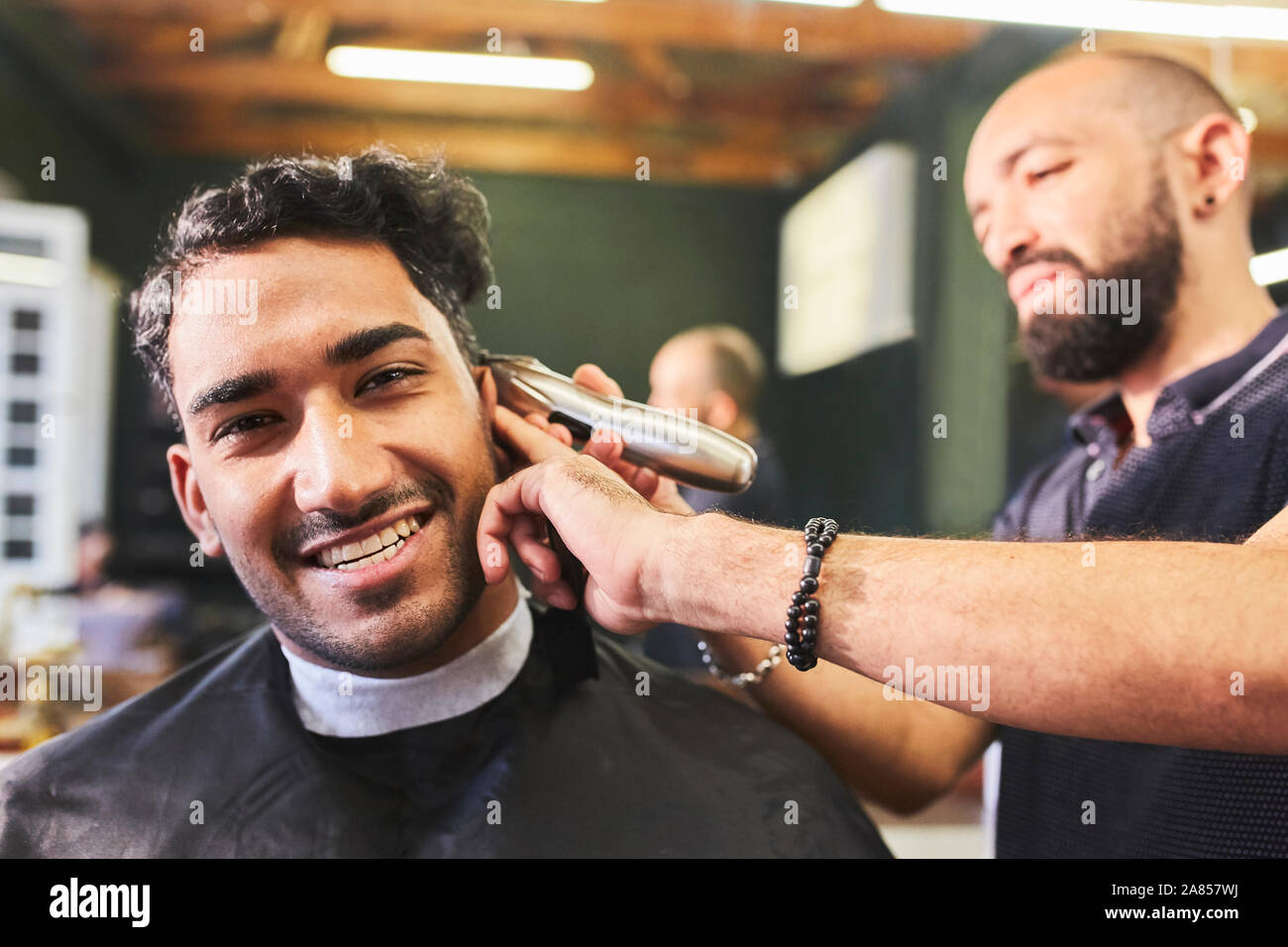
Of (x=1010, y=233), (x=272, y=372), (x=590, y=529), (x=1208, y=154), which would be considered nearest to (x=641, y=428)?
(x=590, y=529)

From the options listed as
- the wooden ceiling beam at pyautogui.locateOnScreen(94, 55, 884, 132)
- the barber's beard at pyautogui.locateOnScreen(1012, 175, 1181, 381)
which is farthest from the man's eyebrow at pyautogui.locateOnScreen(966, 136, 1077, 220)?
the wooden ceiling beam at pyautogui.locateOnScreen(94, 55, 884, 132)

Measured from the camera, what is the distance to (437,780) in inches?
55.4

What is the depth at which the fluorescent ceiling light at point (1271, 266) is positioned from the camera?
1.81 m

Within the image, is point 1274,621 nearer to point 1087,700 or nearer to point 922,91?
point 1087,700

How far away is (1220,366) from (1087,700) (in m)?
0.85

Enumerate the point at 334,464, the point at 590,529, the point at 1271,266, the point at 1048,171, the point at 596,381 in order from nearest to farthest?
the point at 590,529 → the point at 334,464 → the point at 596,381 → the point at 1048,171 → the point at 1271,266

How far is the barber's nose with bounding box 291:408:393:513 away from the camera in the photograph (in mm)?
1229

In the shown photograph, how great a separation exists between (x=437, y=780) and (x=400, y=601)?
300 millimetres

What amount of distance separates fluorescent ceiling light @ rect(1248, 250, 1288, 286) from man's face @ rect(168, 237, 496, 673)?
1.55 meters

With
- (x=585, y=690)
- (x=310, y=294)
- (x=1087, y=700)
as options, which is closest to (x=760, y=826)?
(x=585, y=690)

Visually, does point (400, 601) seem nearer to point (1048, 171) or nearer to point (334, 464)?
point (334, 464)

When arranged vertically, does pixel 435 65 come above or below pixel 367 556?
above

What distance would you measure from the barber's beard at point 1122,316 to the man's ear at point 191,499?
141cm

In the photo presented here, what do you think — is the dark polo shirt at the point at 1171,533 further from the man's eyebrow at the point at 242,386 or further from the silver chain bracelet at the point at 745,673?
the man's eyebrow at the point at 242,386
